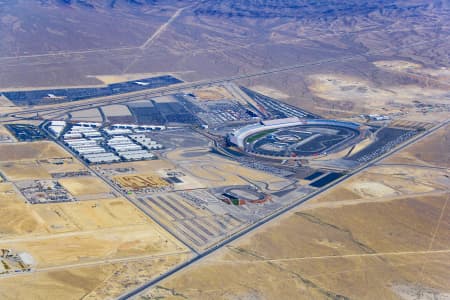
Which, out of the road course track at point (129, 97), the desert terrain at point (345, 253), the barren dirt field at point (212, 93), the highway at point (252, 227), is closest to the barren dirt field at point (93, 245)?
the highway at point (252, 227)

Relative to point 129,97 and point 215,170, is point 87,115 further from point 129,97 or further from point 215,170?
point 215,170

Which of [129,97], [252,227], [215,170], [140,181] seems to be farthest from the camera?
[129,97]

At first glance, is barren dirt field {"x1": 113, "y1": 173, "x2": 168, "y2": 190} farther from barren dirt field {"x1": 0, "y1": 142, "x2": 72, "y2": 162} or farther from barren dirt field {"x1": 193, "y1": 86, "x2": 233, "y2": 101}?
barren dirt field {"x1": 193, "y1": 86, "x2": 233, "y2": 101}

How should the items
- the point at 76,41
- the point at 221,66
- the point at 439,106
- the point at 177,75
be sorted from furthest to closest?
1. the point at 76,41
2. the point at 221,66
3. the point at 177,75
4. the point at 439,106

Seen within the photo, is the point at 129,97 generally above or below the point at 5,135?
above

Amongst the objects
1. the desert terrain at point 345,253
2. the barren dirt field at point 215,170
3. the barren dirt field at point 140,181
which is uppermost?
the desert terrain at point 345,253

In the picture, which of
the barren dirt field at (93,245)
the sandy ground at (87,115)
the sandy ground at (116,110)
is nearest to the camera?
the barren dirt field at (93,245)

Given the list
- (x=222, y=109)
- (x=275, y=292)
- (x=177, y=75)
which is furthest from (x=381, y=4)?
(x=275, y=292)

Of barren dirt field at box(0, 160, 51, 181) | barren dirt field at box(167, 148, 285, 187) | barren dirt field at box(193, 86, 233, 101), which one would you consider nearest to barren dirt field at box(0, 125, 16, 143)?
barren dirt field at box(0, 160, 51, 181)

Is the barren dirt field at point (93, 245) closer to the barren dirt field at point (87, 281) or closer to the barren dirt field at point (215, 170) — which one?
the barren dirt field at point (87, 281)

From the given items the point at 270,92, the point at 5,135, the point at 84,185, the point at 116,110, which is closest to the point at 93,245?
the point at 84,185

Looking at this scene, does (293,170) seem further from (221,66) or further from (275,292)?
(221,66)
